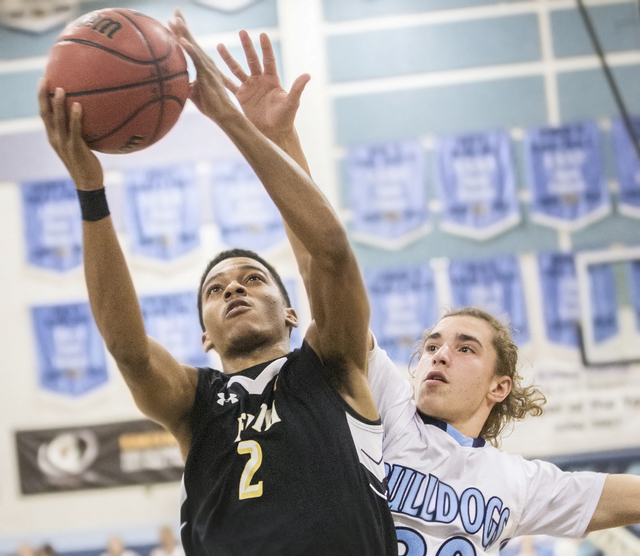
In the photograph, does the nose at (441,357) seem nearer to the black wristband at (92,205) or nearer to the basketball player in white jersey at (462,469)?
the basketball player in white jersey at (462,469)

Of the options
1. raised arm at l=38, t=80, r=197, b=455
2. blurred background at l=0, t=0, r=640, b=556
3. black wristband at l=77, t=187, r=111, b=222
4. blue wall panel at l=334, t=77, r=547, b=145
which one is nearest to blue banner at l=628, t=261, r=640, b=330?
blurred background at l=0, t=0, r=640, b=556

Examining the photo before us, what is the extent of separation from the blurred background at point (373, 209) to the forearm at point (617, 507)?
418 cm

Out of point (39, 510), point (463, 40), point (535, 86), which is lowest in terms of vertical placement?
point (39, 510)

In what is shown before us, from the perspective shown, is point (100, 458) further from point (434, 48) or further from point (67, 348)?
point (434, 48)

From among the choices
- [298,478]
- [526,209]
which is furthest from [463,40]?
[298,478]

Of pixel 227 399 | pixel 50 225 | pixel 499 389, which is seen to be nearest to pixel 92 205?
pixel 227 399

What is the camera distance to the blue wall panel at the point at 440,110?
7.21 m

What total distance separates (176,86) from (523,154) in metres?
5.48

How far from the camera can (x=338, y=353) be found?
2227 millimetres

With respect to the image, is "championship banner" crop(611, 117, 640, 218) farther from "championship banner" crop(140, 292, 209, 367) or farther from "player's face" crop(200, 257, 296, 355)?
"player's face" crop(200, 257, 296, 355)

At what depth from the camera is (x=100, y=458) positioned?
6.92 m

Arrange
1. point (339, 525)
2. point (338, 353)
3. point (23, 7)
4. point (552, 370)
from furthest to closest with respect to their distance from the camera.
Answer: point (23, 7) → point (552, 370) → point (338, 353) → point (339, 525)

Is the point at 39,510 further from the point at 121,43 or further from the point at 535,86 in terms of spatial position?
the point at 535,86

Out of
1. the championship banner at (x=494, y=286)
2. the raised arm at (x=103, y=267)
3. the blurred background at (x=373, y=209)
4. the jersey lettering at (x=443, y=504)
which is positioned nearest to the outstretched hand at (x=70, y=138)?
the raised arm at (x=103, y=267)
